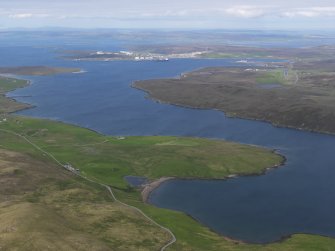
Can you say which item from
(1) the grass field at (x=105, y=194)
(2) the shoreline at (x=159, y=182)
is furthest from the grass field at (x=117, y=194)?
(2) the shoreline at (x=159, y=182)

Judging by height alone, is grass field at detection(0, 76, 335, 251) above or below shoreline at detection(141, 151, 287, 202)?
above

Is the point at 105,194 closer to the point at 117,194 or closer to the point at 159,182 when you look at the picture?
the point at 117,194

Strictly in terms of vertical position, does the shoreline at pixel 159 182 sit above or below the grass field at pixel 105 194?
below

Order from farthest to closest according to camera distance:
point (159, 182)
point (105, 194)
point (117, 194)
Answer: point (159, 182) < point (117, 194) < point (105, 194)

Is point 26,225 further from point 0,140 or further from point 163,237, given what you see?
point 0,140

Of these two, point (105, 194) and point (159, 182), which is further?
point (159, 182)

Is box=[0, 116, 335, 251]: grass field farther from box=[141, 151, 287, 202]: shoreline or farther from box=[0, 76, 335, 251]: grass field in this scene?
box=[141, 151, 287, 202]: shoreline

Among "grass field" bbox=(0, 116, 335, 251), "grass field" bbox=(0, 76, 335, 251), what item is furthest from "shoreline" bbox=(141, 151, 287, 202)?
"grass field" bbox=(0, 116, 335, 251)

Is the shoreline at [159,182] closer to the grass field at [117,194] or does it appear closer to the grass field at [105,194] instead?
the grass field at [105,194]

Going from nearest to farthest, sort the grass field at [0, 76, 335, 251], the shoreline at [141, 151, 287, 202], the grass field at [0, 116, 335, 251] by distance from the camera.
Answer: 1. the grass field at [0, 76, 335, 251]
2. the grass field at [0, 116, 335, 251]
3. the shoreline at [141, 151, 287, 202]

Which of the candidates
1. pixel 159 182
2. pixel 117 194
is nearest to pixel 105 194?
pixel 117 194

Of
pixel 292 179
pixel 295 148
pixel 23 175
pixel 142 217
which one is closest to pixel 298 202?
pixel 292 179
